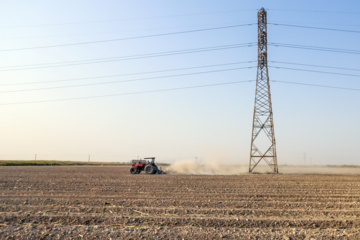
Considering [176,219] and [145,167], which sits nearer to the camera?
[176,219]

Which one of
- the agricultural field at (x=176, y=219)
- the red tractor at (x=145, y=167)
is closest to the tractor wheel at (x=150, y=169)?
the red tractor at (x=145, y=167)

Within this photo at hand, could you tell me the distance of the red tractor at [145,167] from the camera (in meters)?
42.2

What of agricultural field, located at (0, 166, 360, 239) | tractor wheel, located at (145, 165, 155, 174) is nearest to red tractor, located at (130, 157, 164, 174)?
tractor wheel, located at (145, 165, 155, 174)

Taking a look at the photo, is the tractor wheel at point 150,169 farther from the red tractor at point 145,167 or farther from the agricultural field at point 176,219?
the agricultural field at point 176,219

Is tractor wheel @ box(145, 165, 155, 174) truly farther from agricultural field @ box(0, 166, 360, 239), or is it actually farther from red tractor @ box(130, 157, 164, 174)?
agricultural field @ box(0, 166, 360, 239)

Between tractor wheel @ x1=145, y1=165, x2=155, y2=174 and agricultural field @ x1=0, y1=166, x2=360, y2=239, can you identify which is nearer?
agricultural field @ x1=0, y1=166, x2=360, y2=239

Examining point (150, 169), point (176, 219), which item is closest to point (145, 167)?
point (150, 169)

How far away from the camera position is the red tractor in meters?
42.2

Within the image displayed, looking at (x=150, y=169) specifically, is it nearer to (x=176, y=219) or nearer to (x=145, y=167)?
(x=145, y=167)

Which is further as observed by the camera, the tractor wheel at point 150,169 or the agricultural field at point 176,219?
the tractor wheel at point 150,169

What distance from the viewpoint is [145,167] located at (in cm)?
4225

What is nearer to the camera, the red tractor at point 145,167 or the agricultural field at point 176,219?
the agricultural field at point 176,219

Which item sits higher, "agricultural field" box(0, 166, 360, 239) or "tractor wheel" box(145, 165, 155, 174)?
"tractor wheel" box(145, 165, 155, 174)

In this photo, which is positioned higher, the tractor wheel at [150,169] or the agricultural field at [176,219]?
the tractor wheel at [150,169]
